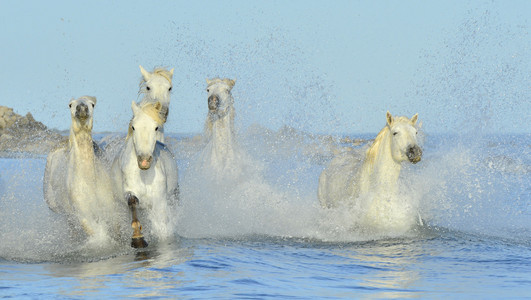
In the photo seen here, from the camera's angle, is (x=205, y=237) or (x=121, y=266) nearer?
(x=121, y=266)

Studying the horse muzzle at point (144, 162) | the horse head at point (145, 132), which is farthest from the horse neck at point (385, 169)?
the horse muzzle at point (144, 162)

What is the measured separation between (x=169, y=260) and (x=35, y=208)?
3.67 meters

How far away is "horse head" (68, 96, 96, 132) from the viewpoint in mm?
7992

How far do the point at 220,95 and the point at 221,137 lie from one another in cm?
61

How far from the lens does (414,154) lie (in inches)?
343

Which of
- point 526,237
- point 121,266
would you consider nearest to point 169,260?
point 121,266

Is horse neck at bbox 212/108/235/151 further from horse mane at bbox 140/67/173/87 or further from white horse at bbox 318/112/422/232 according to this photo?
white horse at bbox 318/112/422/232

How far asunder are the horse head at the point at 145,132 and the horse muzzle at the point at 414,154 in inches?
110

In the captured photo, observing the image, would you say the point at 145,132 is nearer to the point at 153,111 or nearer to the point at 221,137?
the point at 153,111

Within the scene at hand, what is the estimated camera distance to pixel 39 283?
7039mm

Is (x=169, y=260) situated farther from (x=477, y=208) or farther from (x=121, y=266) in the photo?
(x=477, y=208)

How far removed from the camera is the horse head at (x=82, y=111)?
7992 millimetres

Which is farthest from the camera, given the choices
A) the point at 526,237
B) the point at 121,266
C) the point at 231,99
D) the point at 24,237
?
the point at 231,99

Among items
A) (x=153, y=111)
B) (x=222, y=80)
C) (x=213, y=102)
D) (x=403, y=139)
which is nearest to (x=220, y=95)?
(x=213, y=102)
